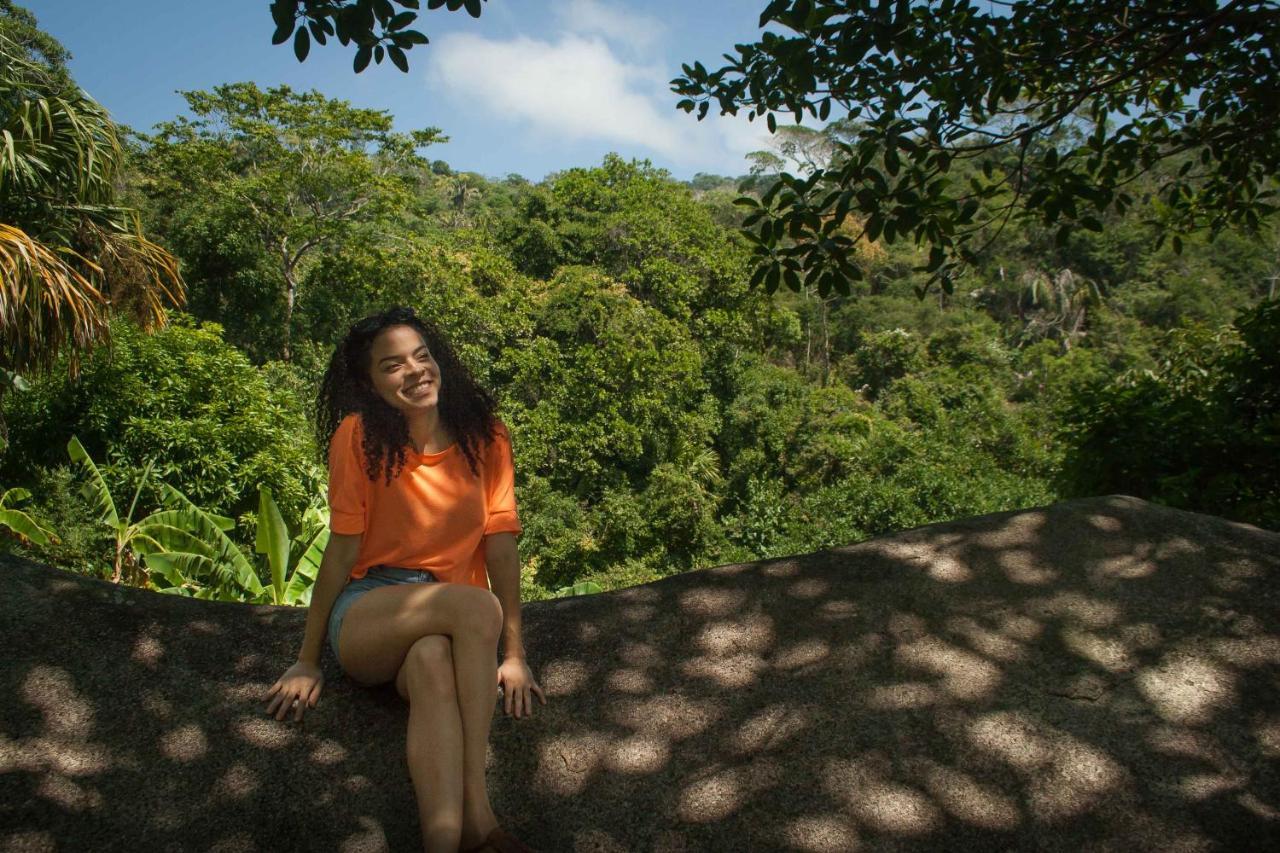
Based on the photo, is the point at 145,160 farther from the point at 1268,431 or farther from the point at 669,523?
the point at 1268,431

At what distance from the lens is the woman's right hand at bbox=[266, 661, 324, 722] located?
288 cm

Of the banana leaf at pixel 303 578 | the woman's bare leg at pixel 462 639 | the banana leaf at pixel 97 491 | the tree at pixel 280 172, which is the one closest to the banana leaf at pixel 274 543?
the banana leaf at pixel 303 578

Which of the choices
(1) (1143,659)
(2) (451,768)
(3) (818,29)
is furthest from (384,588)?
(3) (818,29)

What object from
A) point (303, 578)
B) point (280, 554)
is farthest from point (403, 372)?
point (303, 578)

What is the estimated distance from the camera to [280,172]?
20391 millimetres

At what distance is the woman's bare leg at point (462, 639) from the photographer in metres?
2.46

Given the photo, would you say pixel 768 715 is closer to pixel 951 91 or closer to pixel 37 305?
pixel 951 91

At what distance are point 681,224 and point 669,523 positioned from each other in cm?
712

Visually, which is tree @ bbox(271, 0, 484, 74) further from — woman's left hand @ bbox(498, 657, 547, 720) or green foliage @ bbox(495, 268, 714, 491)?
green foliage @ bbox(495, 268, 714, 491)

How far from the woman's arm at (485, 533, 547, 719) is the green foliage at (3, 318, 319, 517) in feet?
32.5

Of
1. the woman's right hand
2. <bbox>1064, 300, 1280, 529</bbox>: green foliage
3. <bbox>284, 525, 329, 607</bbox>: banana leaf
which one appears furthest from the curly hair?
<bbox>284, 525, 329, 607</bbox>: banana leaf

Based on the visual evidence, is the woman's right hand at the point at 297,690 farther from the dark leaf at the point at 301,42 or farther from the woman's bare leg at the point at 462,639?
the dark leaf at the point at 301,42

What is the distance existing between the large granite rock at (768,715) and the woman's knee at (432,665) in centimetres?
48

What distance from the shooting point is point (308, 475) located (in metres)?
12.5
